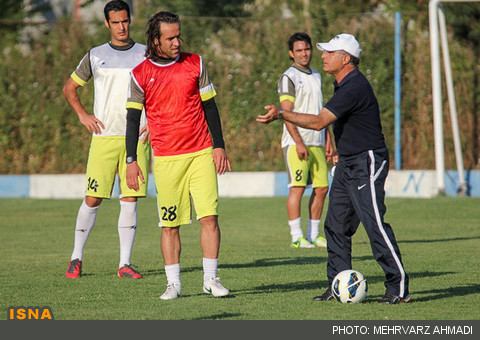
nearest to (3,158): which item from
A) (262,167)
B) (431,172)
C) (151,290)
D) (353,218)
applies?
(262,167)

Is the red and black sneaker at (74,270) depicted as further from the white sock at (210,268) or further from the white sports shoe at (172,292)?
the white sock at (210,268)

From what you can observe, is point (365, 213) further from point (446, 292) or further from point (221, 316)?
point (221, 316)

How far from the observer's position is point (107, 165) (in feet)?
28.7

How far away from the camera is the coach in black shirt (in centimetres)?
671

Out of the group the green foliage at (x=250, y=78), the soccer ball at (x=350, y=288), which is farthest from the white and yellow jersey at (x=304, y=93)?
the green foliage at (x=250, y=78)

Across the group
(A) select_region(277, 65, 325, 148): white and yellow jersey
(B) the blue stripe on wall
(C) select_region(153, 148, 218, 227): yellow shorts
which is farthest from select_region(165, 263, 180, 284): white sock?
(B) the blue stripe on wall

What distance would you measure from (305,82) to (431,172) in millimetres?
7082

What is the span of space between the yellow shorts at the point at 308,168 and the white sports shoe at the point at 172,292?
4.17 m

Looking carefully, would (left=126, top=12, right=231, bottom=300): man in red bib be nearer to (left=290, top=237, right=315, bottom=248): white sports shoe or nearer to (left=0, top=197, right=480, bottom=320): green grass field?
(left=0, top=197, right=480, bottom=320): green grass field

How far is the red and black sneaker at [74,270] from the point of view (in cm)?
864

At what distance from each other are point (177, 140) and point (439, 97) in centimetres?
1093

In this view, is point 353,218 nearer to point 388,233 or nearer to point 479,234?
point 388,233

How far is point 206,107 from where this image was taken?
7254 mm

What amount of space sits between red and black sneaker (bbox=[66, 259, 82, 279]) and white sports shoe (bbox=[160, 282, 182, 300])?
5.49 ft
